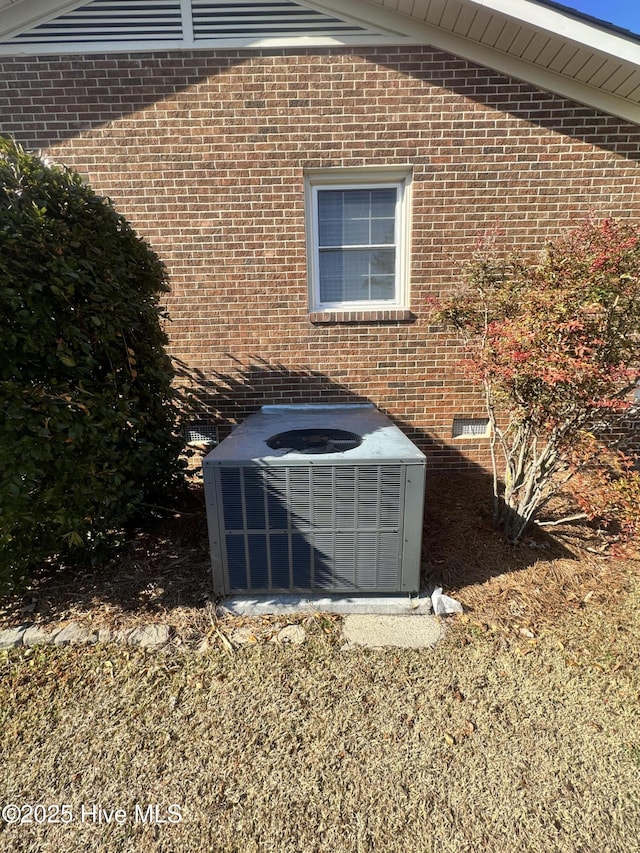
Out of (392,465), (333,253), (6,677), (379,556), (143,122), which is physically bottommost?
(6,677)

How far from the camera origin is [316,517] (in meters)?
2.54

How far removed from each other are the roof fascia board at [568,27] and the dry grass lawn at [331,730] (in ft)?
14.6

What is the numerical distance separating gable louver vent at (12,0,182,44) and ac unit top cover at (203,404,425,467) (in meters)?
3.73

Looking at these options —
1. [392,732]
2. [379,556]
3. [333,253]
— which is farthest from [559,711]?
[333,253]

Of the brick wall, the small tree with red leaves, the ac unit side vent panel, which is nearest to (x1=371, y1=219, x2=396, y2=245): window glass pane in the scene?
the brick wall

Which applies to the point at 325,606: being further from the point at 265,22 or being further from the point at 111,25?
the point at 111,25

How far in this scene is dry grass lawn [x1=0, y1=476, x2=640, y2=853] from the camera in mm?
1502

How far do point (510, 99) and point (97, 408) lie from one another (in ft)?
Answer: 15.5

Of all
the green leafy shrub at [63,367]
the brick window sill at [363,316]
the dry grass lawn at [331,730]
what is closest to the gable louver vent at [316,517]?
the dry grass lawn at [331,730]

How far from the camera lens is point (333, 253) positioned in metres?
4.38

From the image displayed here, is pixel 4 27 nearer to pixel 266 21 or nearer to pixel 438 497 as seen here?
pixel 266 21

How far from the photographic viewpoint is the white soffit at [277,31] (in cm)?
375

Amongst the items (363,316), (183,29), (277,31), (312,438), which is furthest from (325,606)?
(183,29)

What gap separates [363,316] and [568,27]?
115 inches
